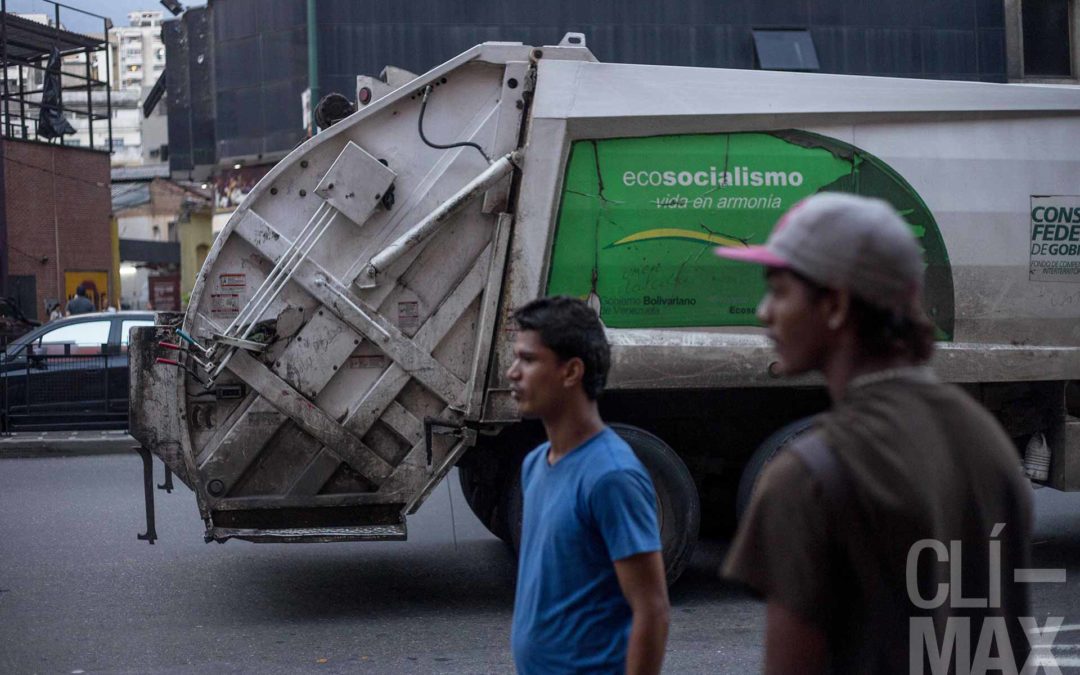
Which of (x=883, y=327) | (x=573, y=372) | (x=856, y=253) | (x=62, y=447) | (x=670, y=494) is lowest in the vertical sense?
(x=62, y=447)

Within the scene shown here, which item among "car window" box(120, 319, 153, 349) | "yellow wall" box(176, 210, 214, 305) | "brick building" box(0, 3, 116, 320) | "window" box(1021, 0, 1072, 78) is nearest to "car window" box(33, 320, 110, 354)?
"car window" box(120, 319, 153, 349)

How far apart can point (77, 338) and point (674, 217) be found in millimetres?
9352

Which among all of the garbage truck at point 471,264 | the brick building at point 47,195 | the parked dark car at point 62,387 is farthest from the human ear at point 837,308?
the brick building at point 47,195

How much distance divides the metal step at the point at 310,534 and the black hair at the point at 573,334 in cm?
361

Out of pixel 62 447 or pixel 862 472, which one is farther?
pixel 62 447

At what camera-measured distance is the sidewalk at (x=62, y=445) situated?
1305 cm

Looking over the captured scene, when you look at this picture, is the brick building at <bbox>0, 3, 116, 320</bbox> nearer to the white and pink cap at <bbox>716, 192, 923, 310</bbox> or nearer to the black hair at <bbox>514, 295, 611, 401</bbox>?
the black hair at <bbox>514, 295, 611, 401</bbox>

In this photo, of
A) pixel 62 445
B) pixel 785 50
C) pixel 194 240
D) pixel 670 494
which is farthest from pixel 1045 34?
pixel 194 240

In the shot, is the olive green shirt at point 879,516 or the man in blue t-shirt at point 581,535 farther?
the man in blue t-shirt at point 581,535

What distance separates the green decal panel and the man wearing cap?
4.60 m

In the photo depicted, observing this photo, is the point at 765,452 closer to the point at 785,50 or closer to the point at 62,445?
→ the point at 62,445

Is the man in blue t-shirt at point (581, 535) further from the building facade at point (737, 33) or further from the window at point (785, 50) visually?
the window at point (785, 50)

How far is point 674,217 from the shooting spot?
6.52 m

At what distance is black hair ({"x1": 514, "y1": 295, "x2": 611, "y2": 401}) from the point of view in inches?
118
